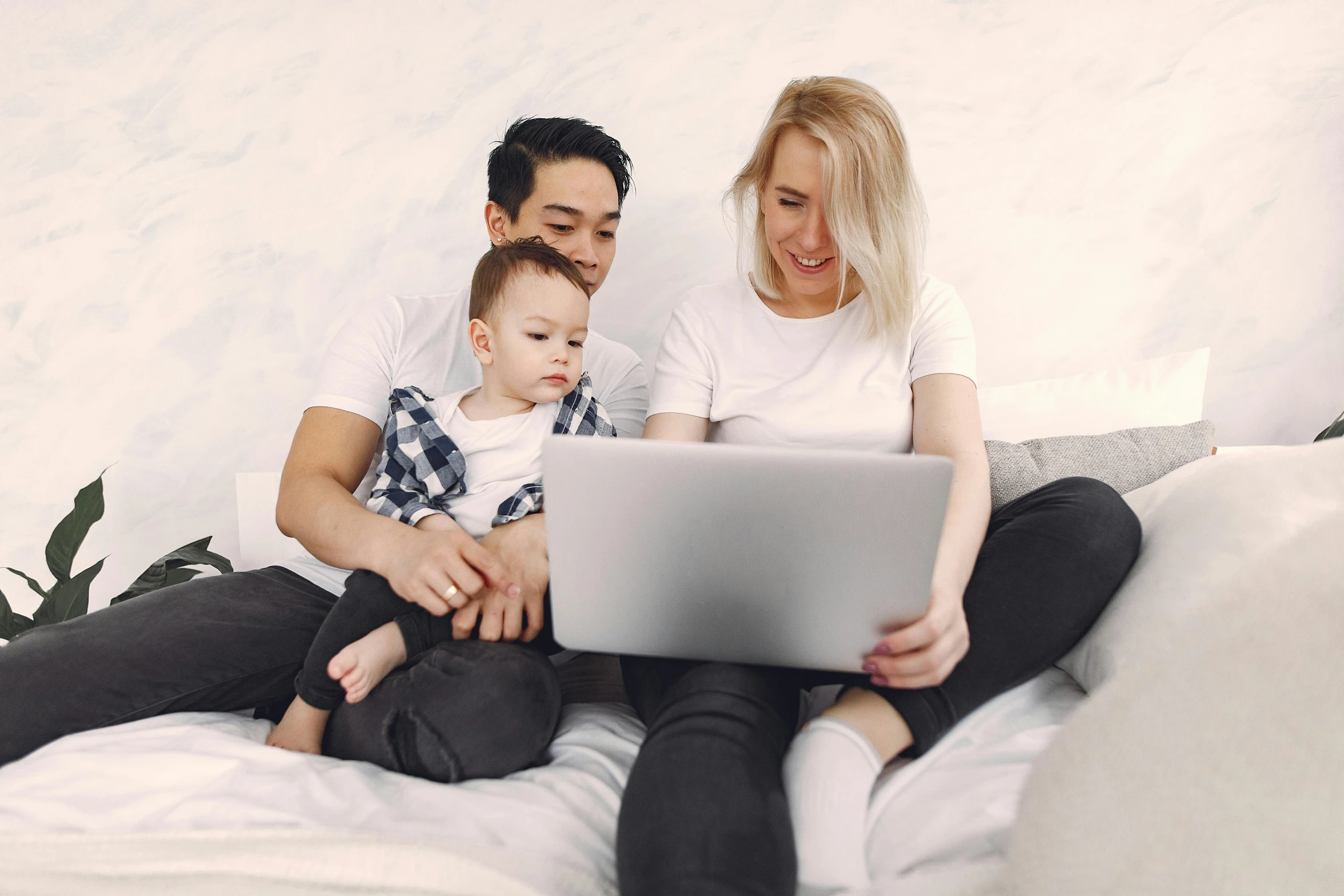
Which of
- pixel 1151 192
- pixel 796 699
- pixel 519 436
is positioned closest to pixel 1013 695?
pixel 796 699

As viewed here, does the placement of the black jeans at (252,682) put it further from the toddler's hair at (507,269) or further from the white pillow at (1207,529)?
the white pillow at (1207,529)

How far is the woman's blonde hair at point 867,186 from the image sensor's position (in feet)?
3.82

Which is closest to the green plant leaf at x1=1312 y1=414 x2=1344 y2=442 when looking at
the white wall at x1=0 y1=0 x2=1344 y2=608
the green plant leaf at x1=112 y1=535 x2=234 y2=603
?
the white wall at x1=0 y1=0 x2=1344 y2=608

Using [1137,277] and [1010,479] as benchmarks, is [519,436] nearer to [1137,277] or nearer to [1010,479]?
[1010,479]

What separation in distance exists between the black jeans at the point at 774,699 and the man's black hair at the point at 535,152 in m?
0.97

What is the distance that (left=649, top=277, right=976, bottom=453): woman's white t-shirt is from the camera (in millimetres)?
1238

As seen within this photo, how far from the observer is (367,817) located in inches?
28.5

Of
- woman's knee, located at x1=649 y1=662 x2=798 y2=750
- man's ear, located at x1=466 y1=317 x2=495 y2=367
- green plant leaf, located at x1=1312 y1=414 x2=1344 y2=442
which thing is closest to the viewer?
woman's knee, located at x1=649 y1=662 x2=798 y2=750

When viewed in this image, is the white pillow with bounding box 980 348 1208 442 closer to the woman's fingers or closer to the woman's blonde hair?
the woman's blonde hair

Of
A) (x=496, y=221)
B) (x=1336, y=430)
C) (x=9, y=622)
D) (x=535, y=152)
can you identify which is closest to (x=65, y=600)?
(x=9, y=622)

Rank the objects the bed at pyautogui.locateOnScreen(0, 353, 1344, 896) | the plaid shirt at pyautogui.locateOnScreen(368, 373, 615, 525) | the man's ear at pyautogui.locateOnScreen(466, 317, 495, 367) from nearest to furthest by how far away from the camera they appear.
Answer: the bed at pyautogui.locateOnScreen(0, 353, 1344, 896)
the plaid shirt at pyautogui.locateOnScreen(368, 373, 615, 525)
the man's ear at pyautogui.locateOnScreen(466, 317, 495, 367)

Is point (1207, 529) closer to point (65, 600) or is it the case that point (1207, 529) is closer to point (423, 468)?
point (423, 468)

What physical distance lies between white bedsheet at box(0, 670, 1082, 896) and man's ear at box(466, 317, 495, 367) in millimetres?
601

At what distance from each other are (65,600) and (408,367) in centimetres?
85
